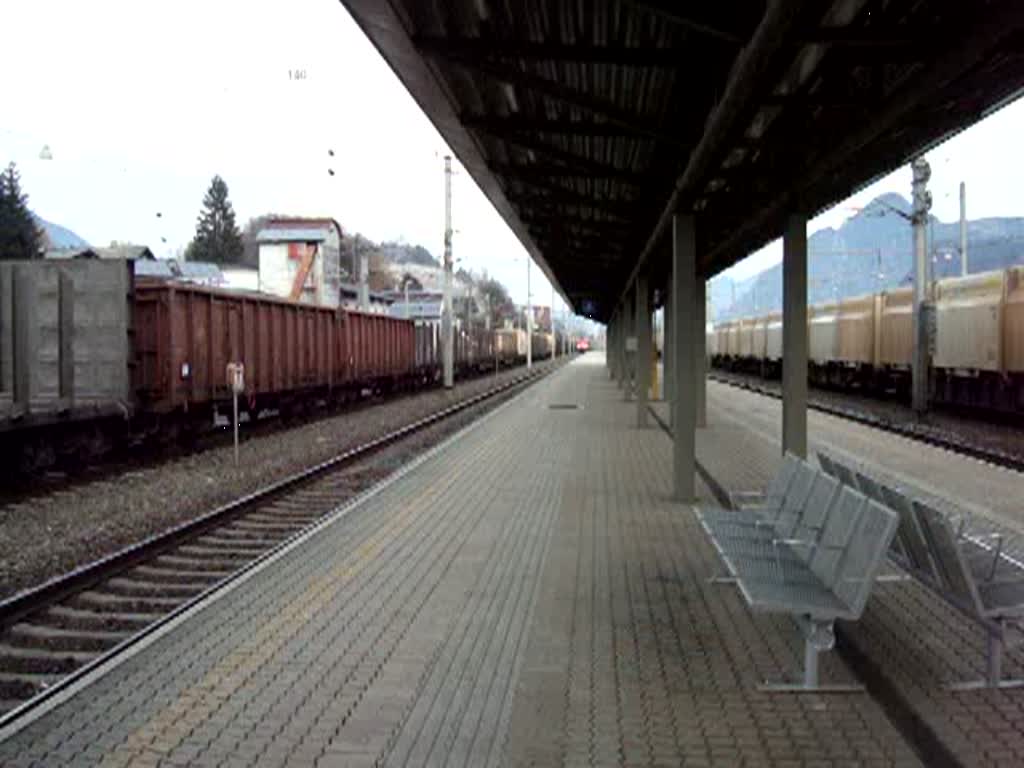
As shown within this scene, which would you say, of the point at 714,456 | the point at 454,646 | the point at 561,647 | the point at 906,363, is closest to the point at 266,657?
the point at 454,646

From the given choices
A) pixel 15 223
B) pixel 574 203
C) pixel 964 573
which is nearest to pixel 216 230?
pixel 15 223

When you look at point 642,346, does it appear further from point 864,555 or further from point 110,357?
point 864,555

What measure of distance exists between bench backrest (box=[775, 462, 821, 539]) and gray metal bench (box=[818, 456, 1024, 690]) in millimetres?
698

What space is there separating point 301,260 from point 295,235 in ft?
Result: 20.3

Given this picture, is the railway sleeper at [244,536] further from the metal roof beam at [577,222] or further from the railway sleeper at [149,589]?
the metal roof beam at [577,222]

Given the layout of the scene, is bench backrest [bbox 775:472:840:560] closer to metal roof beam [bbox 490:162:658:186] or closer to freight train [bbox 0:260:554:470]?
metal roof beam [bbox 490:162:658:186]

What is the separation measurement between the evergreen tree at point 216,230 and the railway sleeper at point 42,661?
12661 centimetres

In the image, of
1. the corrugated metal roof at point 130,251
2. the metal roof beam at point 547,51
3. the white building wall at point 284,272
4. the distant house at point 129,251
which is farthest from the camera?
the white building wall at point 284,272

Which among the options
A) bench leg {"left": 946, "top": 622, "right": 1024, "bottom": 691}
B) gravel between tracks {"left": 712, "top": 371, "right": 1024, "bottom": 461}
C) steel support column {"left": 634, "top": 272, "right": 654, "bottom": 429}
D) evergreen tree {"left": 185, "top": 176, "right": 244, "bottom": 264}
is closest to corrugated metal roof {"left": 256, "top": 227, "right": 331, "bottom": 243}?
gravel between tracks {"left": 712, "top": 371, "right": 1024, "bottom": 461}

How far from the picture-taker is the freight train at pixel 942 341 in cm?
2452

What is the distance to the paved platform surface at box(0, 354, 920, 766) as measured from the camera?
16.2 ft

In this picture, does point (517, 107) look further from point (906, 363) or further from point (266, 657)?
point (906, 363)

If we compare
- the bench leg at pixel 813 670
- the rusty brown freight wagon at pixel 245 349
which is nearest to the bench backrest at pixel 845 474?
the bench leg at pixel 813 670

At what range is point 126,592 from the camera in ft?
29.7
